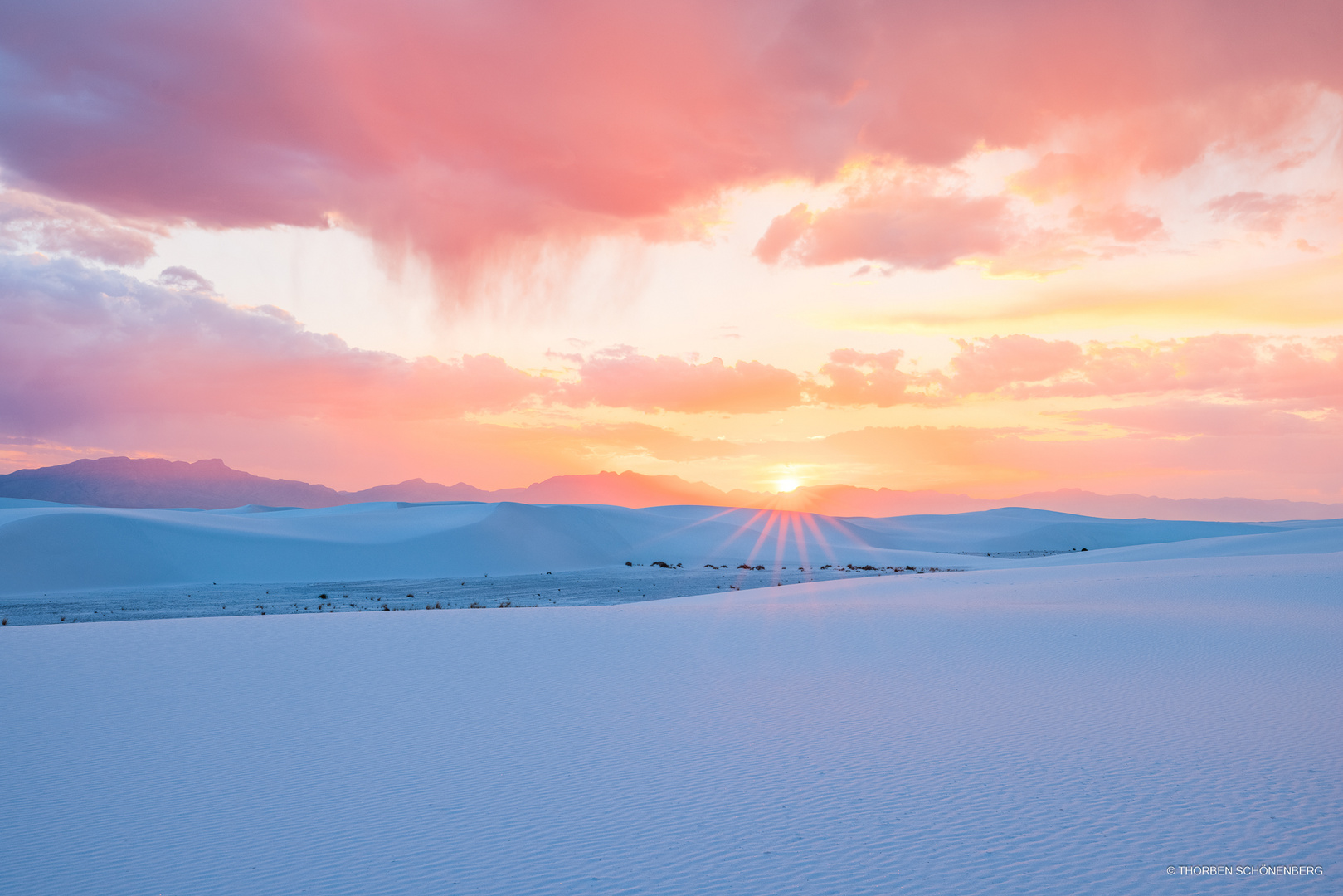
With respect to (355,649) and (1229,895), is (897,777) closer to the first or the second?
(1229,895)

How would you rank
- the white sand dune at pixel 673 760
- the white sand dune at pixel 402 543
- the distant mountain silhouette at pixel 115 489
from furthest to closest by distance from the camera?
the distant mountain silhouette at pixel 115 489, the white sand dune at pixel 402 543, the white sand dune at pixel 673 760

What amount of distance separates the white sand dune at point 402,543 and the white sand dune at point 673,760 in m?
20.8

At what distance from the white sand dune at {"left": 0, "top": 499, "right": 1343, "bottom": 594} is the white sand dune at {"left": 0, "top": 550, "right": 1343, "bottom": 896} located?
20.8 metres

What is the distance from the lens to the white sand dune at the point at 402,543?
3206 cm

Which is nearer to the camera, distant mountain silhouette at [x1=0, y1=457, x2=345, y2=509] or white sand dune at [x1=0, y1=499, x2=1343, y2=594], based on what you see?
white sand dune at [x1=0, y1=499, x2=1343, y2=594]

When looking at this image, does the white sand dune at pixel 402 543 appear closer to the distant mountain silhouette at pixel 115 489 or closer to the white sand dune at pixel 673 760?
the white sand dune at pixel 673 760

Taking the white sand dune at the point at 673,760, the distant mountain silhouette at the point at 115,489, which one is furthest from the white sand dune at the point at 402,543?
the distant mountain silhouette at the point at 115,489

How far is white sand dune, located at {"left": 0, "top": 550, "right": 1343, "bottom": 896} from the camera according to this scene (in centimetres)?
492

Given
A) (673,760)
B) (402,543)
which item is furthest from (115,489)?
(673,760)

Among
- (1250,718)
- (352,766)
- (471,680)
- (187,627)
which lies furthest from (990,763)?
(187,627)

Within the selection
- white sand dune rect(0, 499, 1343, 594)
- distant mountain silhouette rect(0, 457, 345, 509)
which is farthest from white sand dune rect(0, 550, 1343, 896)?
distant mountain silhouette rect(0, 457, 345, 509)

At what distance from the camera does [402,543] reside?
40750mm

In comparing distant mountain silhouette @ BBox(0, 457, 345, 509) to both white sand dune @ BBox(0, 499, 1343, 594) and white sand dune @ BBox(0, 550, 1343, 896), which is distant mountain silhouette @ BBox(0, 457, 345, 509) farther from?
white sand dune @ BBox(0, 550, 1343, 896)

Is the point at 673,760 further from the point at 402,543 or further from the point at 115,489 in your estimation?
the point at 115,489
